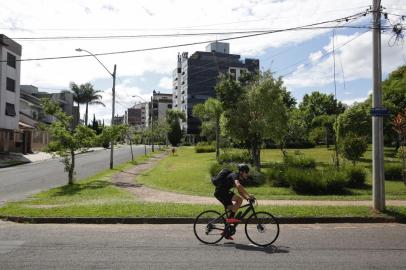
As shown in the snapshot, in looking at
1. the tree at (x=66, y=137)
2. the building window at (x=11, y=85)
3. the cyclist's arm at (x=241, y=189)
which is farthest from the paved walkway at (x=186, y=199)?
the building window at (x=11, y=85)

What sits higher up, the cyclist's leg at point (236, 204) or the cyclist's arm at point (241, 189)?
the cyclist's arm at point (241, 189)

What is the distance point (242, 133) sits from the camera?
28.1 m

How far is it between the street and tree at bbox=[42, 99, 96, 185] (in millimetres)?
10641

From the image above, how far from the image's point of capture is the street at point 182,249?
24.8 ft

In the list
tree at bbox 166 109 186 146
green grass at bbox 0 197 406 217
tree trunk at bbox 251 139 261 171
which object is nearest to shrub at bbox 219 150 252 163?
tree trunk at bbox 251 139 261 171

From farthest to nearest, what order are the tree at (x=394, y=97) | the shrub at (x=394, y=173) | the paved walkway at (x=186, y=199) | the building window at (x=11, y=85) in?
the building window at (x=11, y=85) < the tree at (x=394, y=97) < the shrub at (x=394, y=173) < the paved walkway at (x=186, y=199)

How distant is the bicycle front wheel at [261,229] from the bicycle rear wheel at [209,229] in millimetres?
542

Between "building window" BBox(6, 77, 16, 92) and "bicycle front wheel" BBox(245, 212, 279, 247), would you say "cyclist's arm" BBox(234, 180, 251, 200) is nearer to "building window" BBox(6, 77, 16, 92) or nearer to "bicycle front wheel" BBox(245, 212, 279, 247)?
"bicycle front wheel" BBox(245, 212, 279, 247)

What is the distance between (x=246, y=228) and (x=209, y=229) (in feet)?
2.49

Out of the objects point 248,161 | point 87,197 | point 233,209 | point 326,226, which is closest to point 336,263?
point 233,209

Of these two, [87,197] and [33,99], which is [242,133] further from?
[33,99]

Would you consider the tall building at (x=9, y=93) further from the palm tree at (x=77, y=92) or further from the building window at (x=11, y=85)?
the palm tree at (x=77, y=92)

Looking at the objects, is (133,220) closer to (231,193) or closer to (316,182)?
(231,193)

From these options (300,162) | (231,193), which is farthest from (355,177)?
(231,193)
